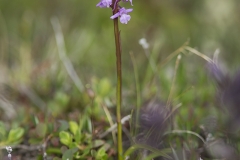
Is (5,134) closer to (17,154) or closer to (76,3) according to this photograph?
(17,154)

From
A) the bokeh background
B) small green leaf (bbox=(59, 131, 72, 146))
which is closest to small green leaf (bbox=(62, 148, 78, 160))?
small green leaf (bbox=(59, 131, 72, 146))

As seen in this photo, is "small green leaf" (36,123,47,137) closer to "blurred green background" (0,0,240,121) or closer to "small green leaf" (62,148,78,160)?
"small green leaf" (62,148,78,160)

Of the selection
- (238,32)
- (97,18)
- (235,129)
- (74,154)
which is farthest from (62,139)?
(97,18)

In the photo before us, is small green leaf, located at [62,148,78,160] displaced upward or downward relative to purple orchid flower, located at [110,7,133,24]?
downward

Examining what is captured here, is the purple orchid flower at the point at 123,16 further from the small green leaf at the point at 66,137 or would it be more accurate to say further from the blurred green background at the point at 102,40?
the blurred green background at the point at 102,40

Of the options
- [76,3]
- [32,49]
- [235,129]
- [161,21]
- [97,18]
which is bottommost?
[235,129]

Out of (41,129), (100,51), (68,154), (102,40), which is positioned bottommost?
(68,154)

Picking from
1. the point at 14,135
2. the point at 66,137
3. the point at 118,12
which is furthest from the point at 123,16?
the point at 14,135

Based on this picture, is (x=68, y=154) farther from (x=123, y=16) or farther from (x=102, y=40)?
(x=102, y=40)

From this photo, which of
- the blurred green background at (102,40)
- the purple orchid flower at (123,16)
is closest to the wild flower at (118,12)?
the purple orchid flower at (123,16)
